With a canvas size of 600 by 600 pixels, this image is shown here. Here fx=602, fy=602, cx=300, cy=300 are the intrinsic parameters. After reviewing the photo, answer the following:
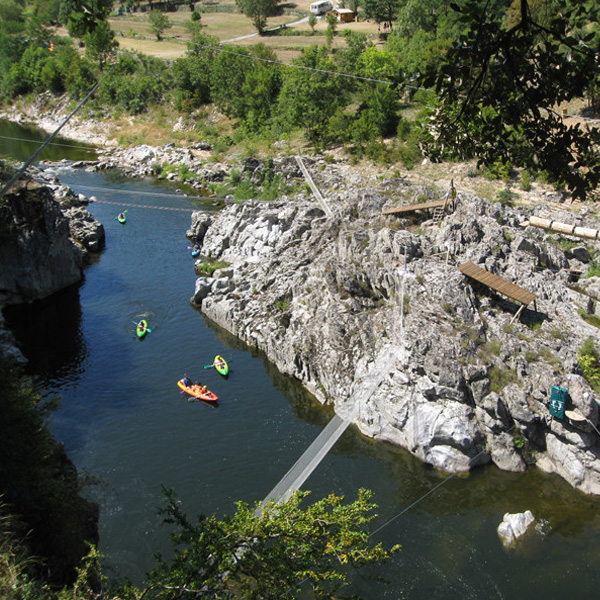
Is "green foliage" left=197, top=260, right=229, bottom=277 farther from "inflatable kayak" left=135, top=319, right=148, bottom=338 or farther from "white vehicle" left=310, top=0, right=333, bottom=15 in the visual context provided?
"white vehicle" left=310, top=0, right=333, bottom=15

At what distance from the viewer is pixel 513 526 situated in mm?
20469

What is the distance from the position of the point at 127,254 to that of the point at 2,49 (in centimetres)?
7184

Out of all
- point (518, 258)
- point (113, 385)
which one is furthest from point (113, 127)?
point (518, 258)

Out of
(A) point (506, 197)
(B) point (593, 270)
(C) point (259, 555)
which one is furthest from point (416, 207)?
(C) point (259, 555)

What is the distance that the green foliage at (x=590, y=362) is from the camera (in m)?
23.0

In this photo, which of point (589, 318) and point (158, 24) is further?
point (158, 24)

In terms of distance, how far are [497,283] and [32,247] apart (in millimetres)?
27315

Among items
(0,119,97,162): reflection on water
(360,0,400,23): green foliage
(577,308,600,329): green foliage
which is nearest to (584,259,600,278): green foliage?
(577,308,600,329): green foliage

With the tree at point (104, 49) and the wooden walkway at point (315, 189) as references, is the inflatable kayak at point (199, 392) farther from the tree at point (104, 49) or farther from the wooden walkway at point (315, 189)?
the tree at point (104, 49)

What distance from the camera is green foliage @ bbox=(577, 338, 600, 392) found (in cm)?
2300

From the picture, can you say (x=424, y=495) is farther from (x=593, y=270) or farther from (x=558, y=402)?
(x=593, y=270)

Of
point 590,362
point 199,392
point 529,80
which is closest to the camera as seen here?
point 529,80

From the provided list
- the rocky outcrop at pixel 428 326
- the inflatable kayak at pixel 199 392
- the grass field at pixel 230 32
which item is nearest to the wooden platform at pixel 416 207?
the rocky outcrop at pixel 428 326

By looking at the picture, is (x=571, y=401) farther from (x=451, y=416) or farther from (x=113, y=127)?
(x=113, y=127)
